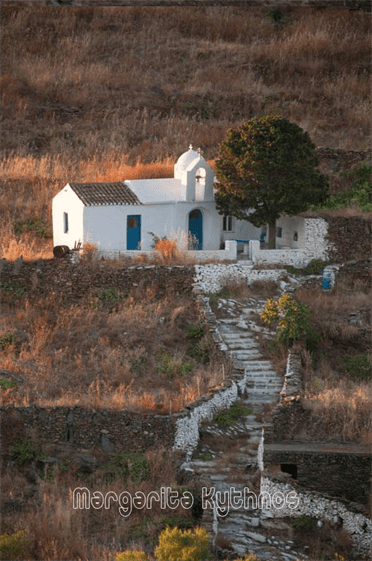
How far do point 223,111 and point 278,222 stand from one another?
1097cm

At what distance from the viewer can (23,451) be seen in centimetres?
1745

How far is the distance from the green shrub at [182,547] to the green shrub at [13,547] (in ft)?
6.54

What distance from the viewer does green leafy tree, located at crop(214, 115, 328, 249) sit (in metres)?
25.7

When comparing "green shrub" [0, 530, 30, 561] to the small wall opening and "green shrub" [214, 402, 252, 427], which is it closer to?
the small wall opening

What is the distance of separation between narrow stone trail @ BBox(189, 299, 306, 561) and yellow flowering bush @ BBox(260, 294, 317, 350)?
0.62 meters

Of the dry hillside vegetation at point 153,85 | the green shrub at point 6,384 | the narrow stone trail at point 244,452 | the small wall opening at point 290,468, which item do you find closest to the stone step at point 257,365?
the narrow stone trail at point 244,452

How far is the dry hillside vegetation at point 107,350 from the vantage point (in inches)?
752

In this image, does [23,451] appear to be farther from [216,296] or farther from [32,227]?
[32,227]

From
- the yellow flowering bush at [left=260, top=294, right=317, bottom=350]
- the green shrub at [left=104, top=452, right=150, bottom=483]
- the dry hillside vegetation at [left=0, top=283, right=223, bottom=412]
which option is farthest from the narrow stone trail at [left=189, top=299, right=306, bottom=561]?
the green shrub at [left=104, top=452, right=150, bottom=483]

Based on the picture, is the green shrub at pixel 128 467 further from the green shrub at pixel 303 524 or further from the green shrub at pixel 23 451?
the green shrub at pixel 303 524

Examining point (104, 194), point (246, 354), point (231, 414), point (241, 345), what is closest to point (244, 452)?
point (231, 414)

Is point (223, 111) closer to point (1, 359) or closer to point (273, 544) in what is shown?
point (1, 359)

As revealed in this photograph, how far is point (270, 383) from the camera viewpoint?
2034 cm

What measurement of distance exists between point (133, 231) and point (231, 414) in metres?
8.80
